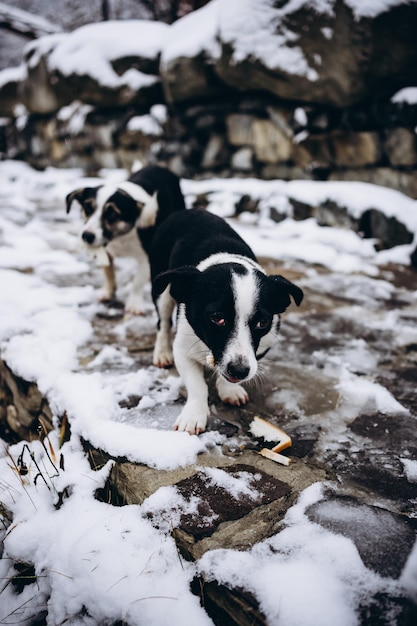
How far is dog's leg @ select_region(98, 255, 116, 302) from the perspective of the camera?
3969 millimetres

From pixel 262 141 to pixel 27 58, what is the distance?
7800 millimetres

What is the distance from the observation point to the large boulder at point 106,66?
324 inches

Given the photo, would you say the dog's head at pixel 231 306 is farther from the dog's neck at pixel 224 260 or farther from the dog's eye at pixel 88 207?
the dog's eye at pixel 88 207

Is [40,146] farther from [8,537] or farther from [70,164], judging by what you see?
[8,537]

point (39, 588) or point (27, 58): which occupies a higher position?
point (27, 58)

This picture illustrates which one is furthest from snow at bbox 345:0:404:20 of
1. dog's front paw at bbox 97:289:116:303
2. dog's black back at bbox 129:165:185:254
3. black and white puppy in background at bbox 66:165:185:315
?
dog's front paw at bbox 97:289:116:303

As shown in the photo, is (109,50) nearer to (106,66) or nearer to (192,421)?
(106,66)

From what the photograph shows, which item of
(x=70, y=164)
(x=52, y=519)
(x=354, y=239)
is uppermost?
(x=52, y=519)

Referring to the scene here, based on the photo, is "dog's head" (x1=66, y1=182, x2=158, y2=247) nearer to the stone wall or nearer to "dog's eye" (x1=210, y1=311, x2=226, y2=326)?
"dog's eye" (x1=210, y1=311, x2=226, y2=326)

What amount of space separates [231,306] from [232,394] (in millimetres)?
592

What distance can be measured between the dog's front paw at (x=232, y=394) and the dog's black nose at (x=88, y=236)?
186cm

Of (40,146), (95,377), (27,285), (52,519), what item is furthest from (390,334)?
(40,146)

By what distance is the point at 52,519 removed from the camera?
194 centimetres

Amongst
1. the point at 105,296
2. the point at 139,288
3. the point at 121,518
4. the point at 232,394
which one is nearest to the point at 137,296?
the point at 139,288
